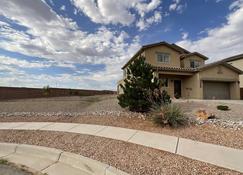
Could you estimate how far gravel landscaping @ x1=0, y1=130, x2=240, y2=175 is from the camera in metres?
3.87

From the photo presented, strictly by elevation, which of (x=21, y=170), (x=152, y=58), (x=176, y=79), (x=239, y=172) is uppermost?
(x=152, y=58)

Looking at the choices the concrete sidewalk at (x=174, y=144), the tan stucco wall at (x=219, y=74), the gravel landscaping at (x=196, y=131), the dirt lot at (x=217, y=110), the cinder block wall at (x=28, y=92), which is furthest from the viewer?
the cinder block wall at (x=28, y=92)

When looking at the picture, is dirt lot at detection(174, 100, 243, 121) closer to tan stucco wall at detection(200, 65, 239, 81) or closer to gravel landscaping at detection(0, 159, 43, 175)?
gravel landscaping at detection(0, 159, 43, 175)

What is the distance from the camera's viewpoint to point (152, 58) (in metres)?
22.3

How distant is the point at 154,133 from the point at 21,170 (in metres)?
4.23

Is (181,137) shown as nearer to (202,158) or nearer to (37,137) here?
(202,158)

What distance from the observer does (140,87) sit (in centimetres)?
906

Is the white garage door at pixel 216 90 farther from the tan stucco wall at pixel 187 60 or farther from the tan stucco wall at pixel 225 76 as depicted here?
the tan stucco wall at pixel 187 60

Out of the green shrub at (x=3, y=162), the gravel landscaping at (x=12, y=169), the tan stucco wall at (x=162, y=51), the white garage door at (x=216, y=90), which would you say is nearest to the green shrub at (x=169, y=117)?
the gravel landscaping at (x=12, y=169)

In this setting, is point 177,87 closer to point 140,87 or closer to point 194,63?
point 194,63

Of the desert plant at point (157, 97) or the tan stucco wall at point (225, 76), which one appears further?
the tan stucco wall at point (225, 76)

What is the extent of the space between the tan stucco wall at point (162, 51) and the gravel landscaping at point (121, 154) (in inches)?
684

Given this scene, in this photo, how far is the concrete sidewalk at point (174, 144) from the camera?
4.32 m

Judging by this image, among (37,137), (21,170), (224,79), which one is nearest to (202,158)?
(21,170)
